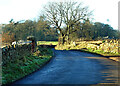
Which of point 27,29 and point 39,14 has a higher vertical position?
point 39,14

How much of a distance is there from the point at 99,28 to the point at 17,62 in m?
43.0

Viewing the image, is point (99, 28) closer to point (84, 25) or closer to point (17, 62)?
point (84, 25)

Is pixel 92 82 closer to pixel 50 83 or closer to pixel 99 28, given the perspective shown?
pixel 50 83

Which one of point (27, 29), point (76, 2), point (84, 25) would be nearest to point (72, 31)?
point (84, 25)

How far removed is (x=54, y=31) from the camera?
38562mm

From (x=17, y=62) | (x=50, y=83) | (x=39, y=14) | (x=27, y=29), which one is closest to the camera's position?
(x=50, y=83)

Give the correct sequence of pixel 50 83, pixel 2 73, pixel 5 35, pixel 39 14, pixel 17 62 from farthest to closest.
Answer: pixel 39 14
pixel 5 35
pixel 17 62
pixel 2 73
pixel 50 83

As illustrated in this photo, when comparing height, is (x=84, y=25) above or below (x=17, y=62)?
above

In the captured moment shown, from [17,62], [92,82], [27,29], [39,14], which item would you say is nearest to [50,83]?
[92,82]

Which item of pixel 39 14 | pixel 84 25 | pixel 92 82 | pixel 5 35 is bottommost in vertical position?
pixel 92 82

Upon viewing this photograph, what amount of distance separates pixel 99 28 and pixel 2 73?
4522 cm

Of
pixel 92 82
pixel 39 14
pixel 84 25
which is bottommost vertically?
pixel 92 82

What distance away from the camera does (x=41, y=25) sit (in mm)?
37938

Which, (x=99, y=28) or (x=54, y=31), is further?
(x=99, y=28)
